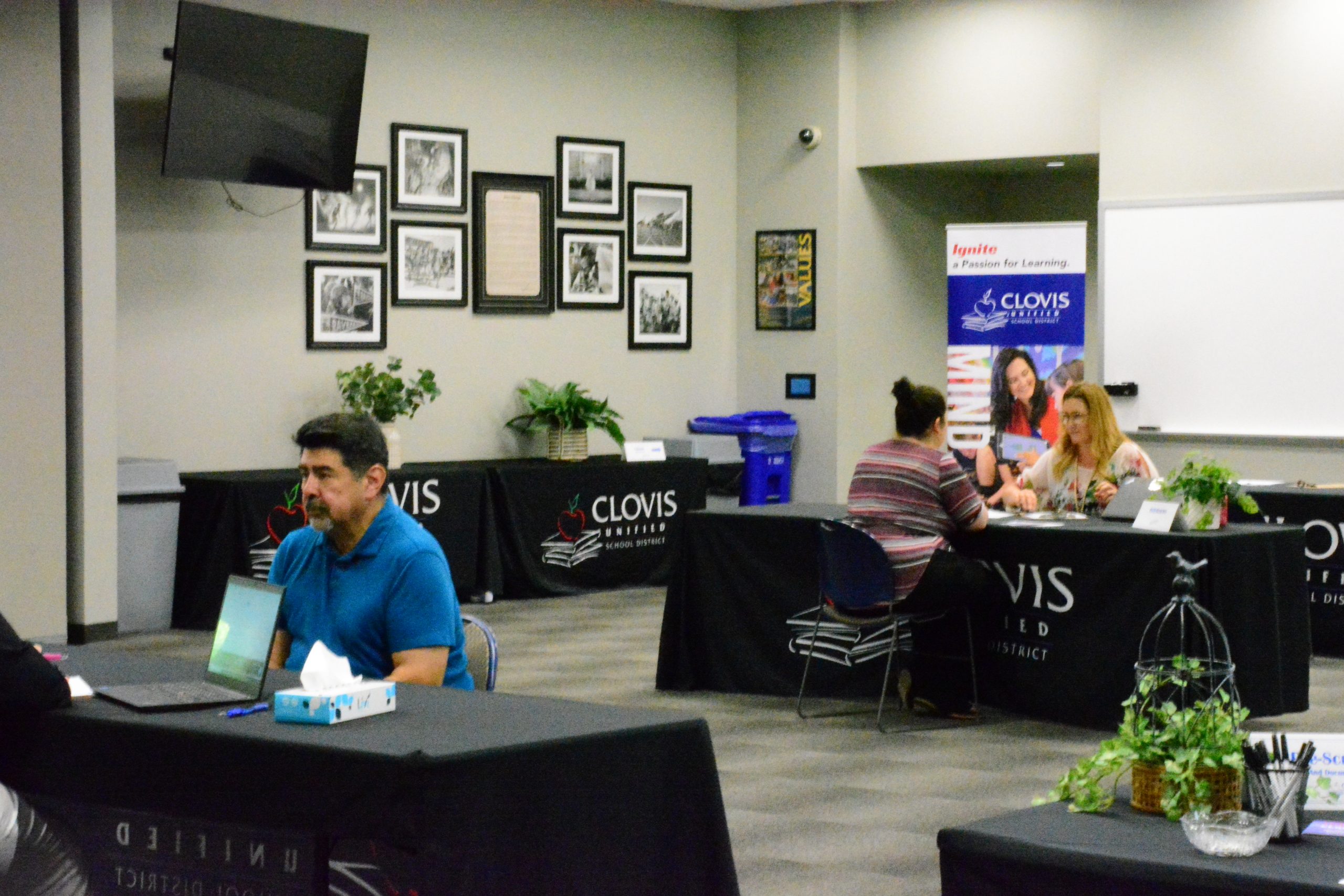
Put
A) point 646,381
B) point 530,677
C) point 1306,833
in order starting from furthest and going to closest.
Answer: point 646,381, point 530,677, point 1306,833

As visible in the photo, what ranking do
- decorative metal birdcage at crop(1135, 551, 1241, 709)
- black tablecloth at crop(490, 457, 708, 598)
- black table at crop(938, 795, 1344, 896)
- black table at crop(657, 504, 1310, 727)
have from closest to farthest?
1. black table at crop(938, 795, 1344, 896)
2. decorative metal birdcage at crop(1135, 551, 1241, 709)
3. black table at crop(657, 504, 1310, 727)
4. black tablecloth at crop(490, 457, 708, 598)

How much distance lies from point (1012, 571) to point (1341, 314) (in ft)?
12.1

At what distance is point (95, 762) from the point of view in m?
2.95

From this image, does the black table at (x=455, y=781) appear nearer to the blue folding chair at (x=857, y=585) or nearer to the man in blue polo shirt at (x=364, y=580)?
the man in blue polo shirt at (x=364, y=580)

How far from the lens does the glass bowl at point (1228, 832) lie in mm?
2262

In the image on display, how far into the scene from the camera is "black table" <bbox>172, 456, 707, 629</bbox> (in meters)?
7.90

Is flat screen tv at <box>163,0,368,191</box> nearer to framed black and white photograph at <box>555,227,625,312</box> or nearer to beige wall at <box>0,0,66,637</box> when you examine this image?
beige wall at <box>0,0,66,637</box>

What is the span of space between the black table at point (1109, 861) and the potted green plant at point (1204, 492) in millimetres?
3237

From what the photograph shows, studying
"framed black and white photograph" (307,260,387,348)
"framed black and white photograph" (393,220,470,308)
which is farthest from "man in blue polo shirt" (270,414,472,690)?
"framed black and white photograph" (393,220,470,308)

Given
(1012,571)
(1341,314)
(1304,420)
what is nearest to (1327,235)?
(1341,314)

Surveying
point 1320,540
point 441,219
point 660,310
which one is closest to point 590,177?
point 660,310

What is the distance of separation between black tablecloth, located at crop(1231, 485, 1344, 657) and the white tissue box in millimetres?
5218

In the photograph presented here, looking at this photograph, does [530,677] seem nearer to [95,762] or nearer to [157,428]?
[157,428]

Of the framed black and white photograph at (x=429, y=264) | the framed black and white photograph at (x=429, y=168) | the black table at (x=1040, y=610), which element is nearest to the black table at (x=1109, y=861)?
the black table at (x=1040, y=610)
